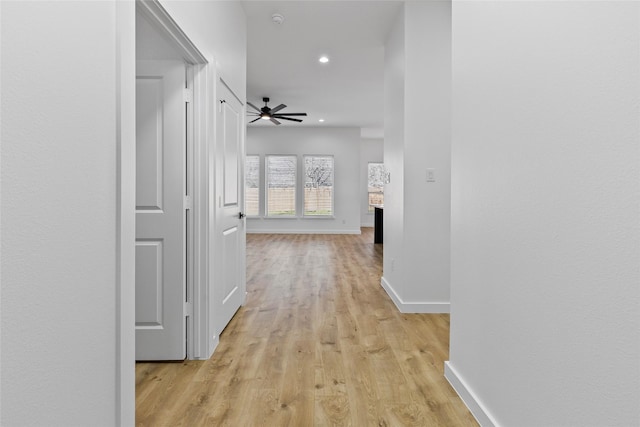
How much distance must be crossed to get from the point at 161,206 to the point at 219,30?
51.8 inches

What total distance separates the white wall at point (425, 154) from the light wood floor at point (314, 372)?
1.04ft

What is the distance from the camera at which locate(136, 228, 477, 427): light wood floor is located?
1.73 meters

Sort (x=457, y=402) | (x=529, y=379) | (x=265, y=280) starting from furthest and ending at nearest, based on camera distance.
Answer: (x=265, y=280), (x=457, y=402), (x=529, y=379)

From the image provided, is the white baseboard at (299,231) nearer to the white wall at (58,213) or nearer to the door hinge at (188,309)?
the door hinge at (188,309)

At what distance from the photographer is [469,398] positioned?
177cm

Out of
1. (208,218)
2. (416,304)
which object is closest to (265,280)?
(416,304)

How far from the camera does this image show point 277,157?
9.96 metres

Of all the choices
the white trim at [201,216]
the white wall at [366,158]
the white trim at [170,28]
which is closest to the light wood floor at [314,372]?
the white trim at [201,216]

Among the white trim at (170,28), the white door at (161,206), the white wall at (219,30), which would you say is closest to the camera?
the white trim at (170,28)

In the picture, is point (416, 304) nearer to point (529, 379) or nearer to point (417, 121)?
point (417, 121)

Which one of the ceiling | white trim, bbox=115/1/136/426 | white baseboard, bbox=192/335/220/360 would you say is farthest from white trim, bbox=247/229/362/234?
white trim, bbox=115/1/136/426

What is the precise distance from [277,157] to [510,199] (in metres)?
8.91

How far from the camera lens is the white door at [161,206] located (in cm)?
222

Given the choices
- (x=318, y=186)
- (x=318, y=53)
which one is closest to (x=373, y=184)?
(x=318, y=186)
